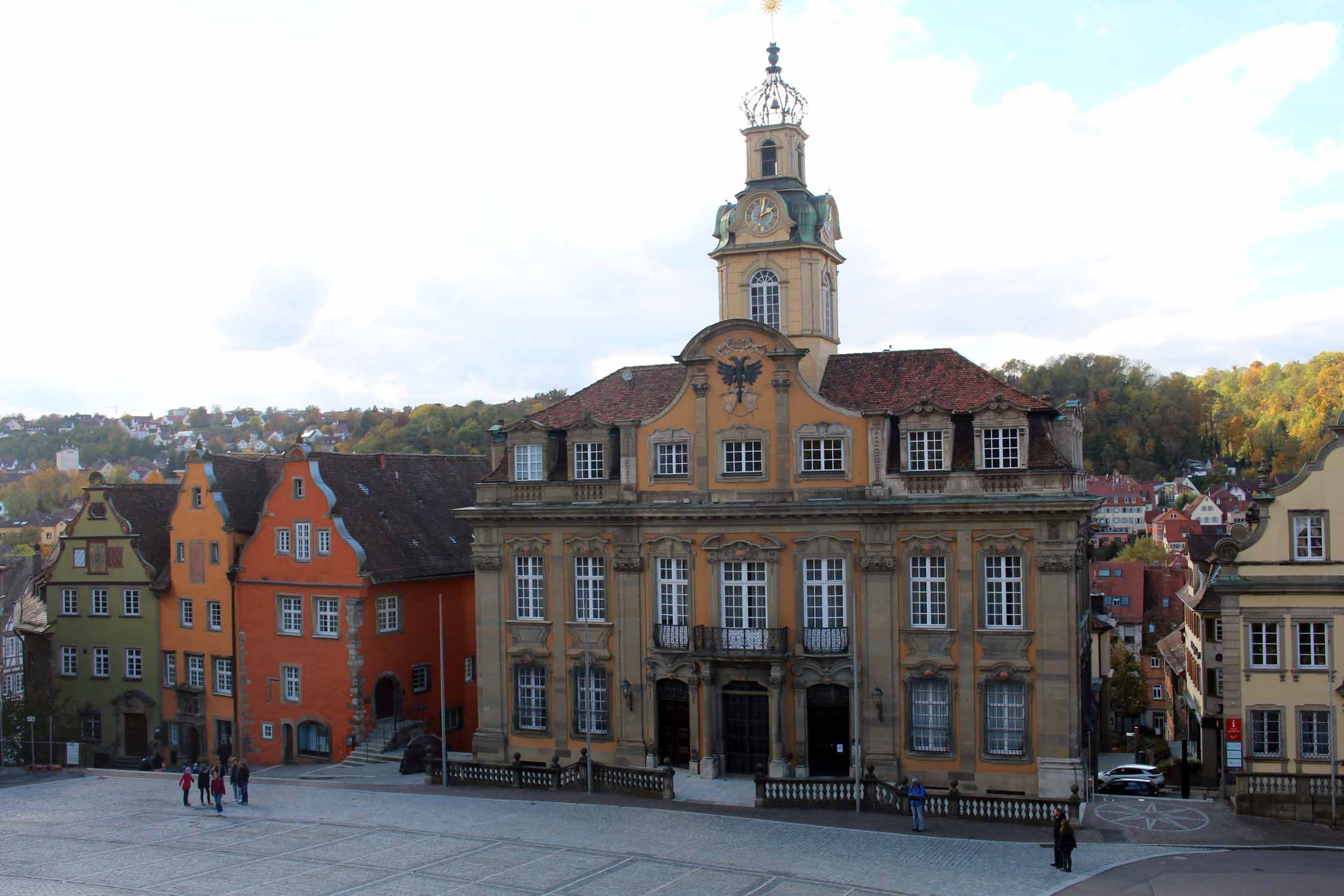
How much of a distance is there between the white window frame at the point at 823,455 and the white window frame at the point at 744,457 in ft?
4.67

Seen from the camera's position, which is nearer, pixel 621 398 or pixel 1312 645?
pixel 1312 645

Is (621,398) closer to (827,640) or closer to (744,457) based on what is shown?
(744,457)

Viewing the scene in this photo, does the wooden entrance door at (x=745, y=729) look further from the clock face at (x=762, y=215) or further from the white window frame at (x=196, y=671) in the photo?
the white window frame at (x=196, y=671)

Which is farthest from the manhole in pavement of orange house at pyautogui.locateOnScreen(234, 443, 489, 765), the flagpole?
orange house at pyautogui.locateOnScreen(234, 443, 489, 765)

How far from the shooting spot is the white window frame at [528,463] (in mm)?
44281

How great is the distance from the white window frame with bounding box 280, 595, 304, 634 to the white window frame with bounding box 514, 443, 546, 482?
1222 cm

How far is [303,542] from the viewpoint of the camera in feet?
166

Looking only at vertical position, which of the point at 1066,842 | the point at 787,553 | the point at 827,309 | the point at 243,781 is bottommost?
the point at 243,781

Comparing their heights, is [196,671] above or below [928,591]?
below

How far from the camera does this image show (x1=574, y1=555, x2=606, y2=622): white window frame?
43.2 m

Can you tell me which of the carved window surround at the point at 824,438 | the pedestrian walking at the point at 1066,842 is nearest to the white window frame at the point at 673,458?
the carved window surround at the point at 824,438

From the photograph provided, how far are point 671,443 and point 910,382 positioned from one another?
8.22 meters

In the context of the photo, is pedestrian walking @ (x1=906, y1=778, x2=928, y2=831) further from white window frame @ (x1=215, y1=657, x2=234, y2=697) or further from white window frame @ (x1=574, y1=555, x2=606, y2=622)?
white window frame @ (x1=215, y1=657, x2=234, y2=697)

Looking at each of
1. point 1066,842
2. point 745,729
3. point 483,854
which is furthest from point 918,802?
point 483,854
